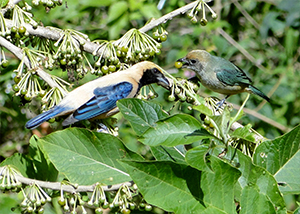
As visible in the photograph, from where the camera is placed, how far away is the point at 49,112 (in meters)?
3.46

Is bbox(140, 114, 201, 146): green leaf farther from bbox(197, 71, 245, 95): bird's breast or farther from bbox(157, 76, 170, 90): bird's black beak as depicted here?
bbox(197, 71, 245, 95): bird's breast

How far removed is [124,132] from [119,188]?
3.54 m

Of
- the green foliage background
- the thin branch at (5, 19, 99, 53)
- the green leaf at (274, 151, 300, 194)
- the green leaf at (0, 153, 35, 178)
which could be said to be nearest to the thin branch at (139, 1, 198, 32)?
the thin branch at (5, 19, 99, 53)

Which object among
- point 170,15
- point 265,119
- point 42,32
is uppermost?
point 170,15

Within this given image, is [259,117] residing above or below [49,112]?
below

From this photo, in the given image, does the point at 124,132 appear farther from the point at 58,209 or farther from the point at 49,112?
the point at 49,112

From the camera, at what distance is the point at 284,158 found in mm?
2137

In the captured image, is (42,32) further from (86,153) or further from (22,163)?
(86,153)

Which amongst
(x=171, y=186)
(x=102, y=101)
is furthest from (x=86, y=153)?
(x=102, y=101)

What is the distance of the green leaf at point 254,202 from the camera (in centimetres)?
179

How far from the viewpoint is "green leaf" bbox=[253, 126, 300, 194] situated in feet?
6.91

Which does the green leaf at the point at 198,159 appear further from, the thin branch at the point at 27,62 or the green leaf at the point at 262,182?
the thin branch at the point at 27,62

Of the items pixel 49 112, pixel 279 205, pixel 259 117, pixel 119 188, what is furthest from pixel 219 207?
pixel 259 117

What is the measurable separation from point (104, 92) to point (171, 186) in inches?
98.6
